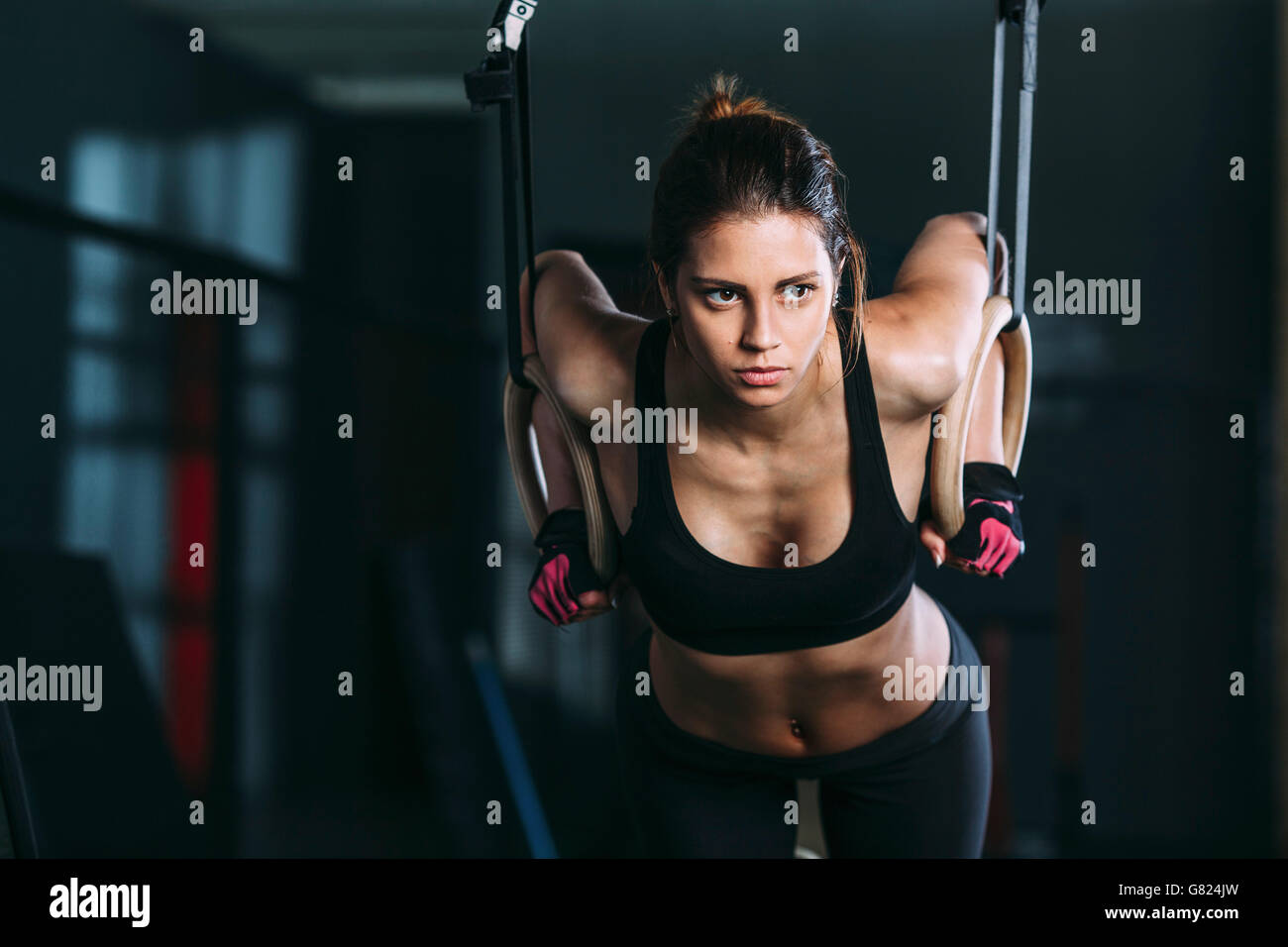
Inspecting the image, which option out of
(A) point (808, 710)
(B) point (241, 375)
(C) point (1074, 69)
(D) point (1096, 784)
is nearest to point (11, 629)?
(B) point (241, 375)

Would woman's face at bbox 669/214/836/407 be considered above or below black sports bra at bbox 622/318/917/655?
above

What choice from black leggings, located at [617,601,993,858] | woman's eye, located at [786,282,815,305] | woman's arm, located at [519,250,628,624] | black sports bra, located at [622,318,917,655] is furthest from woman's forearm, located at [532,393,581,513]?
woman's eye, located at [786,282,815,305]

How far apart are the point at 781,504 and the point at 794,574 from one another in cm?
8

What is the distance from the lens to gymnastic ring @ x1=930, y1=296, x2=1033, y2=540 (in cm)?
126

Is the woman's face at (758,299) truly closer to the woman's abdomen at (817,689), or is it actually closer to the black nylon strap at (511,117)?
the black nylon strap at (511,117)

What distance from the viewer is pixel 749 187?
118 cm

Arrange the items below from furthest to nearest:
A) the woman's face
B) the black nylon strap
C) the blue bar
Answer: the blue bar
the black nylon strap
the woman's face

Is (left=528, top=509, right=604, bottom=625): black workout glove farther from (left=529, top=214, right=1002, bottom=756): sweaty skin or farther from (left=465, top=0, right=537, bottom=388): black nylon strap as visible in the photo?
(left=465, top=0, right=537, bottom=388): black nylon strap

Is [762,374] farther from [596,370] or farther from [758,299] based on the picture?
[596,370]

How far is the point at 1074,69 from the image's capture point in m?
1.54

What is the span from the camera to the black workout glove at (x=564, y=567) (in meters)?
1.34

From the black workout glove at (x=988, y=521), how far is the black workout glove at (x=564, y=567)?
1.44 feet

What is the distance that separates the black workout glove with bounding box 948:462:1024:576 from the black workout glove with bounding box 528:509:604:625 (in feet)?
1.44


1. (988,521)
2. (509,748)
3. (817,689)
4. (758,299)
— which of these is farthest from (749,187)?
(509,748)
